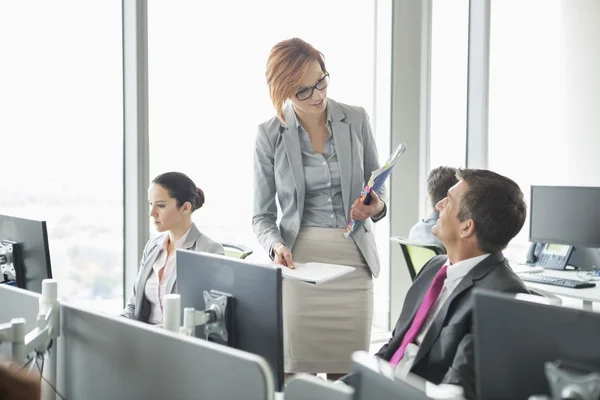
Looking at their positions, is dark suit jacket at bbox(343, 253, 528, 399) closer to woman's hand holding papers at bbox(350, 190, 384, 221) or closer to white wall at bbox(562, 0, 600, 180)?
woman's hand holding papers at bbox(350, 190, 384, 221)

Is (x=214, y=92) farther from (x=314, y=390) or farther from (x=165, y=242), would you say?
(x=314, y=390)

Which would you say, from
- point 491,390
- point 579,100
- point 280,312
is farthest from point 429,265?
point 579,100

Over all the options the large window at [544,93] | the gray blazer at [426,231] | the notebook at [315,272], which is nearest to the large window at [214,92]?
the gray blazer at [426,231]

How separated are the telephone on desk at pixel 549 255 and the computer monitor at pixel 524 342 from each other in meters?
3.03

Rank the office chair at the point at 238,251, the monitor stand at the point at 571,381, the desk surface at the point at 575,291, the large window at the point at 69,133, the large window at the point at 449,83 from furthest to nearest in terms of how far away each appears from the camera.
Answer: the large window at the point at 449,83, the large window at the point at 69,133, the desk surface at the point at 575,291, the office chair at the point at 238,251, the monitor stand at the point at 571,381

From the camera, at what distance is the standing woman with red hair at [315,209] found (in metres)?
2.82

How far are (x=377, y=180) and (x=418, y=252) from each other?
94 centimetres

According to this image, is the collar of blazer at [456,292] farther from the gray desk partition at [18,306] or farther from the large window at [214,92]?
the large window at [214,92]

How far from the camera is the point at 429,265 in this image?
2.36 metres

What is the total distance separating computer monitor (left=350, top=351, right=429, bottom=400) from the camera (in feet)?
3.56

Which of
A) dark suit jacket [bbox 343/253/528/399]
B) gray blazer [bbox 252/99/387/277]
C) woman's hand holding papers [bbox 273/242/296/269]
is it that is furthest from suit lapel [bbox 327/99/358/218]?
dark suit jacket [bbox 343/253/528/399]

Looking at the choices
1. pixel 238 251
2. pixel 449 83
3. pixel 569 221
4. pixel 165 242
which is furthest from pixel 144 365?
pixel 449 83

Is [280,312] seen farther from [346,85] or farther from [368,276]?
[346,85]

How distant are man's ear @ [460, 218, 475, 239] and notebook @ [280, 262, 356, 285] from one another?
0.43m
